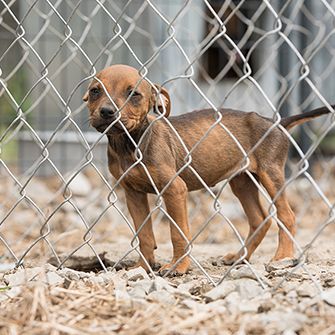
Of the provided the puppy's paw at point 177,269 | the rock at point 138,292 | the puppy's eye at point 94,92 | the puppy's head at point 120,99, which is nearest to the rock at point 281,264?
the puppy's paw at point 177,269

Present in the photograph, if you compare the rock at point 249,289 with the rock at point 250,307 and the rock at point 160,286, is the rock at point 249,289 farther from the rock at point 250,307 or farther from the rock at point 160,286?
the rock at point 160,286

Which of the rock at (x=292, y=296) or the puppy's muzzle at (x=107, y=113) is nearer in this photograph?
the rock at (x=292, y=296)

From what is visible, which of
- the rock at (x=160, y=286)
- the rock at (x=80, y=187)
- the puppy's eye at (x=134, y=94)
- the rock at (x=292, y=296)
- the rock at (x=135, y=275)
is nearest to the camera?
the rock at (x=292, y=296)

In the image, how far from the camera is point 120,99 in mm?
3400

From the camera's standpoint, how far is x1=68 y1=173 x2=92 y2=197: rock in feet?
23.2

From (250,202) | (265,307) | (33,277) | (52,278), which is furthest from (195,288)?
(250,202)

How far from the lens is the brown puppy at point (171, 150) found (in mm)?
3406

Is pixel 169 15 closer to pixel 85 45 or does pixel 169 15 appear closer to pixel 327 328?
pixel 85 45

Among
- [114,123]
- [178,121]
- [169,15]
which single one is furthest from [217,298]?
[169,15]

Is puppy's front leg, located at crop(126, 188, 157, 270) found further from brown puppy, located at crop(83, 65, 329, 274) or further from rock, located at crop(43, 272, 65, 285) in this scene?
rock, located at crop(43, 272, 65, 285)

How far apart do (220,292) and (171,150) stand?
992 millimetres

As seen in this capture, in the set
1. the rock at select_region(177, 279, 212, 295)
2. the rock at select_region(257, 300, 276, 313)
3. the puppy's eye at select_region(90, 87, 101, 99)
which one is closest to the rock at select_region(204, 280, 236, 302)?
the rock at select_region(177, 279, 212, 295)

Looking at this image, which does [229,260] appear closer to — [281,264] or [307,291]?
[281,264]

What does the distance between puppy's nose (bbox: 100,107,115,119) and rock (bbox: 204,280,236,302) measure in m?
0.88
